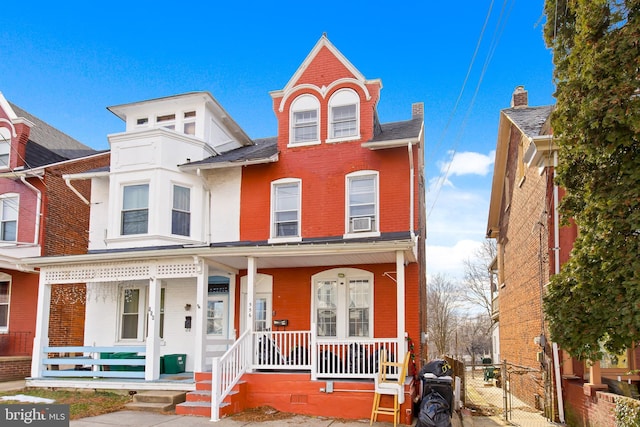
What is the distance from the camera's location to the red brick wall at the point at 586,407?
874 cm

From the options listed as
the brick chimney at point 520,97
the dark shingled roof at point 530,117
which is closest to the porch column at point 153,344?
the dark shingled roof at point 530,117

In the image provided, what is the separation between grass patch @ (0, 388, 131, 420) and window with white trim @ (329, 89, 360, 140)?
842cm

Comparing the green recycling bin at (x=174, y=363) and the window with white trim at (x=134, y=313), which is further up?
the window with white trim at (x=134, y=313)

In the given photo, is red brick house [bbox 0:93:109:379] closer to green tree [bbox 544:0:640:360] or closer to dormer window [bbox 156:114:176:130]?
dormer window [bbox 156:114:176:130]

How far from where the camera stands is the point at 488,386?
2102 cm

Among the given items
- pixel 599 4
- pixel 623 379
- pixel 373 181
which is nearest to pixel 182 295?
pixel 373 181

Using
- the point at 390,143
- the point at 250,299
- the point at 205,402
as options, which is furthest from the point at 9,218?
the point at 390,143

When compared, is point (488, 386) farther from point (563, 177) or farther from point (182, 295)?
point (563, 177)

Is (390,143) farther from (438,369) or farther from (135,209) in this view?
(135,209)

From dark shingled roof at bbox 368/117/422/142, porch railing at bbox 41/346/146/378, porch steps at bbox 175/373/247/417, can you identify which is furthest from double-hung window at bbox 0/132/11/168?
dark shingled roof at bbox 368/117/422/142

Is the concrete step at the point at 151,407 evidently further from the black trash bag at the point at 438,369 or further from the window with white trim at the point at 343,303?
the black trash bag at the point at 438,369

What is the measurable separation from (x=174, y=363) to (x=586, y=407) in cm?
975

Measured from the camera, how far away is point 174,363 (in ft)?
46.5

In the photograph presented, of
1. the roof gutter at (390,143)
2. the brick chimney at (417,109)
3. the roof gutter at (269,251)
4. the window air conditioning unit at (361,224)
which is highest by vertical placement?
the brick chimney at (417,109)
